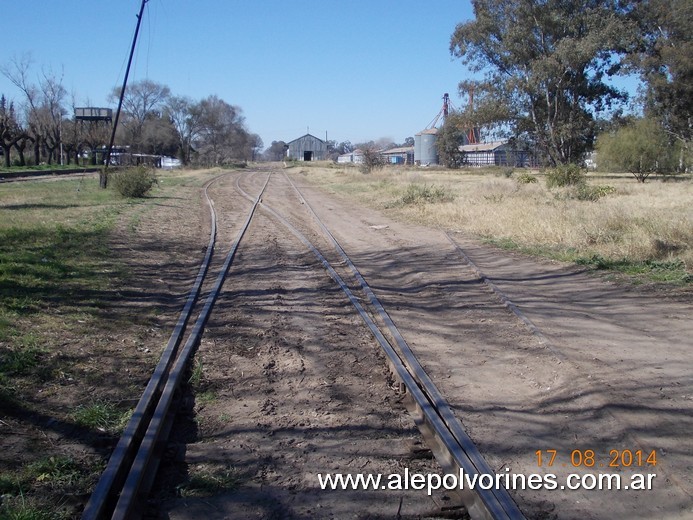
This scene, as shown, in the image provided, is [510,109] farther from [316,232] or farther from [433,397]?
[433,397]

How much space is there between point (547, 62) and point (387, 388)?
43360mm

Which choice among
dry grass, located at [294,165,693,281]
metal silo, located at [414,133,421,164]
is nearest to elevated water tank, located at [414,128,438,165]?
metal silo, located at [414,133,421,164]

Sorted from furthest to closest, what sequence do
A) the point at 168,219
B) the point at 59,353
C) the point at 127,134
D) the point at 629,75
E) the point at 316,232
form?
the point at 127,134, the point at 629,75, the point at 168,219, the point at 316,232, the point at 59,353

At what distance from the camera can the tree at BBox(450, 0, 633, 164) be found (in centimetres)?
4388

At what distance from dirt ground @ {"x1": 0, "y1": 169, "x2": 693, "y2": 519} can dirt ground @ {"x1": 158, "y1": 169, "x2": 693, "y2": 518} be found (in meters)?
0.02

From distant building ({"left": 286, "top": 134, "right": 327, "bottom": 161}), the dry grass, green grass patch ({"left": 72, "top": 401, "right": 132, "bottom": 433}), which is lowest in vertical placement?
green grass patch ({"left": 72, "top": 401, "right": 132, "bottom": 433})

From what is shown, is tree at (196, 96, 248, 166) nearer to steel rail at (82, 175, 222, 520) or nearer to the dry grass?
the dry grass

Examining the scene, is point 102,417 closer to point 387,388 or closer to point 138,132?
point 387,388

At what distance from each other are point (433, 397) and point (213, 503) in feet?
7.03

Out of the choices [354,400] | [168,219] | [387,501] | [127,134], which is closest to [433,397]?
[354,400]

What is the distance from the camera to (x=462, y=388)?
591cm

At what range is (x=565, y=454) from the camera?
179 inches

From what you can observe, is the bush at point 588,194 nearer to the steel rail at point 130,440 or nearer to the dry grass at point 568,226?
the dry grass at point 568,226

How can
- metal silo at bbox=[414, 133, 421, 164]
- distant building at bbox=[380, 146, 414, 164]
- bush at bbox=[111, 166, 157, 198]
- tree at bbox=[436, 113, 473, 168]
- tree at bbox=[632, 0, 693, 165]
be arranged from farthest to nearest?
distant building at bbox=[380, 146, 414, 164], metal silo at bbox=[414, 133, 421, 164], tree at bbox=[436, 113, 473, 168], tree at bbox=[632, 0, 693, 165], bush at bbox=[111, 166, 157, 198]
